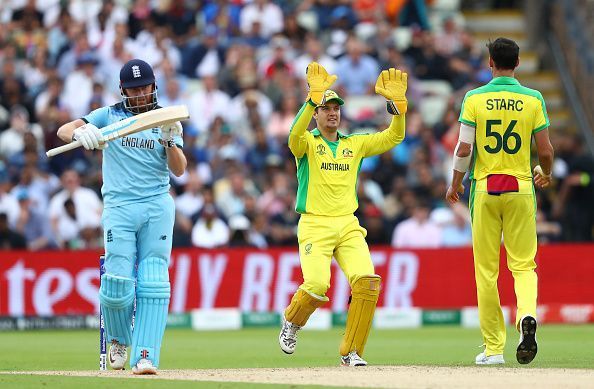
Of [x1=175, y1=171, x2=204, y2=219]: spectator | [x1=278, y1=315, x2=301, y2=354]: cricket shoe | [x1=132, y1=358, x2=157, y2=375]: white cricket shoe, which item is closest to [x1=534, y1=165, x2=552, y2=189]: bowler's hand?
[x1=278, y1=315, x2=301, y2=354]: cricket shoe

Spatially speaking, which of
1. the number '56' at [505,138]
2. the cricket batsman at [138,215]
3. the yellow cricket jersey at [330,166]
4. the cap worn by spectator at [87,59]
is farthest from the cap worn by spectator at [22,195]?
the number '56' at [505,138]

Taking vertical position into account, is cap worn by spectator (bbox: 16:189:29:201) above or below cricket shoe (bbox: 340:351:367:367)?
above

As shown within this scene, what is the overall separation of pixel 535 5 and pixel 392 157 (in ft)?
20.3

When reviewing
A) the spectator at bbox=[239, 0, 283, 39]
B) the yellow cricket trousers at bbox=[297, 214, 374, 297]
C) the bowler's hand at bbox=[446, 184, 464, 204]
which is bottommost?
the yellow cricket trousers at bbox=[297, 214, 374, 297]

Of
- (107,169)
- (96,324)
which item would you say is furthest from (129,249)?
(96,324)

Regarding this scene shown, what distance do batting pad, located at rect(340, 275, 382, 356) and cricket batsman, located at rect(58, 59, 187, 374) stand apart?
1.66 m

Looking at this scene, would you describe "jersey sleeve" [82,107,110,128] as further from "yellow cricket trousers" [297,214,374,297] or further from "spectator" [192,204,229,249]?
"spectator" [192,204,229,249]

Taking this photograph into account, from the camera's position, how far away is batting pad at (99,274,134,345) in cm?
1079

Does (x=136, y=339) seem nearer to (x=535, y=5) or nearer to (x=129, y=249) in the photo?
(x=129, y=249)

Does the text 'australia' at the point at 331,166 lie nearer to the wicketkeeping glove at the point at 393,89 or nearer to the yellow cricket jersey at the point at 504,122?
the wicketkeeping glove at the point at 393,89

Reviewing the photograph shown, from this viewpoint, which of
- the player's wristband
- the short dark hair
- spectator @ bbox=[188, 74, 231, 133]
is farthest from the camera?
spectator @ bbox=[188, 74, 231, 133]

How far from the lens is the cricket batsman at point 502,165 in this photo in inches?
442

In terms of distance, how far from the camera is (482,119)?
1124cm

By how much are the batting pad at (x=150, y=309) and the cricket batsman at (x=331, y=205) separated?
143 cm
